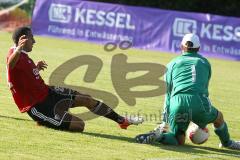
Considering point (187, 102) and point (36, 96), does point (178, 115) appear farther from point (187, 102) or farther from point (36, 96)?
point (36, 96)

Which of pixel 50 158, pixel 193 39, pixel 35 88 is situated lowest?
pixel 50 158

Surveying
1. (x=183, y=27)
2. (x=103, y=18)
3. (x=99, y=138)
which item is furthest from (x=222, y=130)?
(x=103, y=18)

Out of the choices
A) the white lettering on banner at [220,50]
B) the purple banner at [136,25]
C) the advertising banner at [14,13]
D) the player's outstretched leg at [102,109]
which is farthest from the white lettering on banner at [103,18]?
the player's outstretched leg at [102,109]

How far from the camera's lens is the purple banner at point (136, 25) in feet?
103

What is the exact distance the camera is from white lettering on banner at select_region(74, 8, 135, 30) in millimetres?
33469

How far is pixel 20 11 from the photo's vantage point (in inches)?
1417

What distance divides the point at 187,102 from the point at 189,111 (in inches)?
5.4

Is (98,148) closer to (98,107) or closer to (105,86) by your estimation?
(98,107)

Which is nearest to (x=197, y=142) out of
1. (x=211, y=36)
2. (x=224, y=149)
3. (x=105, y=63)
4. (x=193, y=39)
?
(x=224, y=149)

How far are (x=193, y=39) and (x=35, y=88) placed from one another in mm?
2462

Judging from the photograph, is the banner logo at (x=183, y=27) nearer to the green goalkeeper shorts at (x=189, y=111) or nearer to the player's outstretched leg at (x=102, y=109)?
the player's outstretched leg at (x=102, y=109)

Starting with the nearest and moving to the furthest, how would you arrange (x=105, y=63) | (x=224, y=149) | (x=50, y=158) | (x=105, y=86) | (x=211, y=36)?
(x=50, y=158) < (x=224, y=149) < (x=105, y=86) < (x=105, y=63) < (x=211, y=36)

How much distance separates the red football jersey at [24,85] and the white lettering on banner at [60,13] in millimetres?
23295

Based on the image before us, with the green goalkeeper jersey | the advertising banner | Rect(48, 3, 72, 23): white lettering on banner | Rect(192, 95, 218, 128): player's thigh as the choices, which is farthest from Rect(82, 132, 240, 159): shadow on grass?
the advertising banner
